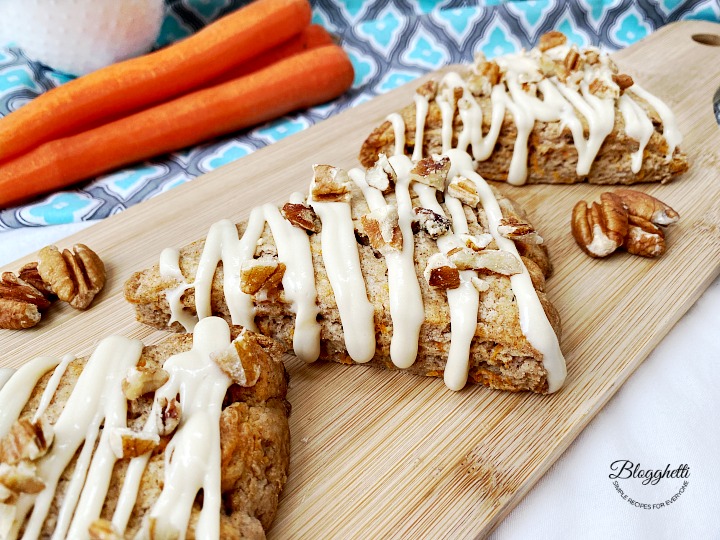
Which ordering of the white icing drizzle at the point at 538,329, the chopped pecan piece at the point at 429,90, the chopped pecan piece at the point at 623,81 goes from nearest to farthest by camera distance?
the white icing drizzle at the point at 538,329 < the chopped pecan piece at the point at 623,81 < the chopped pecan piece at the point at 429,90

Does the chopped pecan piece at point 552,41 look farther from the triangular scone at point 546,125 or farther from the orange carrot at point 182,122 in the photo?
the orange carrot at point 182,122

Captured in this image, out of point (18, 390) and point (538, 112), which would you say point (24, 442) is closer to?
point (18, 390)

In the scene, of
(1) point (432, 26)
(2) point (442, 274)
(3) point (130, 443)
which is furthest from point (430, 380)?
(1) point (432, 26)

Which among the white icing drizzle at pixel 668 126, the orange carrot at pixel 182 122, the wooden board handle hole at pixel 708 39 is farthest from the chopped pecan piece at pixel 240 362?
the wooden board handle hole at pixel 708 39

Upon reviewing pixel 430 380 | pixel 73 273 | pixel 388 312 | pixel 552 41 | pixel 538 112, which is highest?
pixel 552 41

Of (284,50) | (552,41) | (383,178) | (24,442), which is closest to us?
(24,442)

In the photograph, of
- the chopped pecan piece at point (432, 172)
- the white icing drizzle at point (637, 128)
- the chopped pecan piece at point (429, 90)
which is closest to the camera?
the chopped pecan piece at point (432, 172)
